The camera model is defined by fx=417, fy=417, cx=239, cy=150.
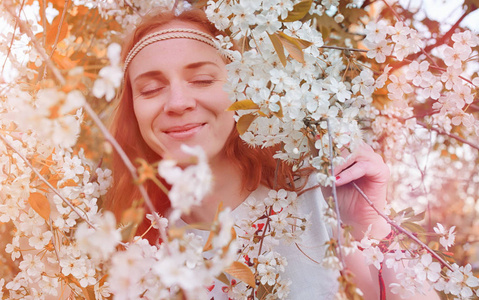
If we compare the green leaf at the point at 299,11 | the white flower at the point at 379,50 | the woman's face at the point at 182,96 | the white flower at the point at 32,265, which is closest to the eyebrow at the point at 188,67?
the woman's face at the point at 182,96

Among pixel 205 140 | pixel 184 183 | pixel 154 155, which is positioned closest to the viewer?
pixel 184 183

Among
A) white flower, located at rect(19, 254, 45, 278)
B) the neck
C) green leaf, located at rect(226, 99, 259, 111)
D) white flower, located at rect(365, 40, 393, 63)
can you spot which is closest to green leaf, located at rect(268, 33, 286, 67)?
green leaf, located at rect(226, 99, 259, 111)

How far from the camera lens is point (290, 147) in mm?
987

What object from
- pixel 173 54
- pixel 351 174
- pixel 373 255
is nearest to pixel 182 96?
pixel 173 54

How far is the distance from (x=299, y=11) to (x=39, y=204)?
737 millimetres

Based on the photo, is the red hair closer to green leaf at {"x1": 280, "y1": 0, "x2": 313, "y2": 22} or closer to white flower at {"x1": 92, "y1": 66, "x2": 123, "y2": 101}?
green leaf at {"x1": 280, "y1": 0, "x2": 313, "y2": 22}

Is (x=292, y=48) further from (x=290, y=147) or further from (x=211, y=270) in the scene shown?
(x=211, y=270)

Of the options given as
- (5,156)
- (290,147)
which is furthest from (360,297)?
(5,156)

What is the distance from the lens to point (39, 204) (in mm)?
953

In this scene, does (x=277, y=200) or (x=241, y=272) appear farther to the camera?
(x=277, y=200)

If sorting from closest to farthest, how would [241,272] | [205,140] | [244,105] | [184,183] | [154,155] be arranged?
1. [184,183]
2. [241,272]
3. [244,105]
4. [205,140]
5. [154,155]

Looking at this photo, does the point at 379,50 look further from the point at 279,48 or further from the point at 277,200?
the point at 277,200

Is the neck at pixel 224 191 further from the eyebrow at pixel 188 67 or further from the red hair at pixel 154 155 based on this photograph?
the eyebrow at pixel 188 67

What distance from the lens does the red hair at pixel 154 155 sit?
1.36m
